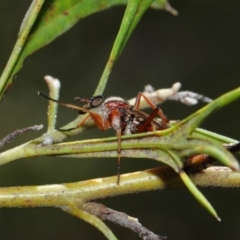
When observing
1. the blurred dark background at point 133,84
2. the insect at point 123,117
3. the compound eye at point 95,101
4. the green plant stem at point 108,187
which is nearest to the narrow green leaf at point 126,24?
the compound eye at point 95,101

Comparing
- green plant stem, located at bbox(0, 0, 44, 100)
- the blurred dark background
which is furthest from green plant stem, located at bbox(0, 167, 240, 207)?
the blurred dark background

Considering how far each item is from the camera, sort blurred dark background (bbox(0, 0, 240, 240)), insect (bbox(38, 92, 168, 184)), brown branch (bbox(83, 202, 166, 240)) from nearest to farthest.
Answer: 1. brown branch (bbox(83, 202, 166, 240))
2. insect (bbox(38, 92, 168, 184))
3. blurred dark background (bbox(0, 0, 240, 240))

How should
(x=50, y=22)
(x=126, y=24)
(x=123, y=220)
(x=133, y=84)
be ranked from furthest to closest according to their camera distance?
(x=133, y=84), (x=50, y=22), (x=126, y=24), (x=123, y=220)

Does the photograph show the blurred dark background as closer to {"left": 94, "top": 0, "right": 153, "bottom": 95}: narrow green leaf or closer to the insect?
the insect

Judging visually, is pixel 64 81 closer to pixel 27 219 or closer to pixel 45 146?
pixel 27 219

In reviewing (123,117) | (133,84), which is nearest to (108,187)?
(123,117)

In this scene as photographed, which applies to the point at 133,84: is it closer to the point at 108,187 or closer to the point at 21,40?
the point at 21,40

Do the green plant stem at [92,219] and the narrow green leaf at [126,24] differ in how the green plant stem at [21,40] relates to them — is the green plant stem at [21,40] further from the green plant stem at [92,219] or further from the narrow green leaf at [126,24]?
the green plant stem at [92,219]

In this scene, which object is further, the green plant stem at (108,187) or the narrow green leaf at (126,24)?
the narrow green leaf at (126,24)
